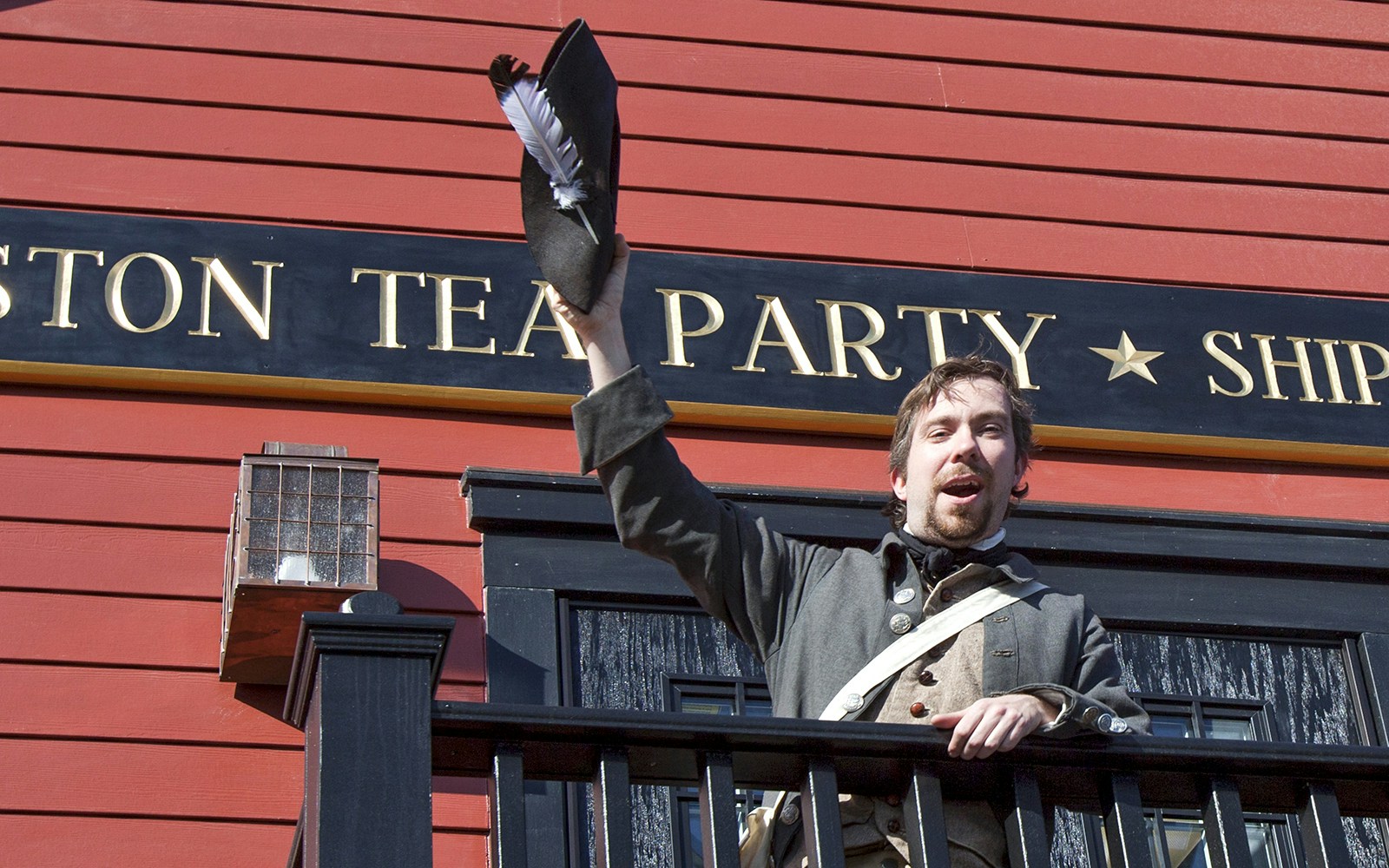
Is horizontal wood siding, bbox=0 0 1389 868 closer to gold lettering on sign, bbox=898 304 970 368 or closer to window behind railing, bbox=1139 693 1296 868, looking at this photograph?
gold lettering on sign, bbox=898 304 970 368

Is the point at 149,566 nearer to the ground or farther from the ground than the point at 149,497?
nearer to the ground

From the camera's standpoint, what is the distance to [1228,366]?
20.2ft

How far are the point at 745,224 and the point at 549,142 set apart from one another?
2.93 m

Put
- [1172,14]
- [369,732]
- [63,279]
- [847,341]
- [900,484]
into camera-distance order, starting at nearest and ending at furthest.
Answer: [369,732] < [900,484] < [63,279] < [847,341] < [1172,14]

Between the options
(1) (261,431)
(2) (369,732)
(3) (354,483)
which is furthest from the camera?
(1) (261,431)

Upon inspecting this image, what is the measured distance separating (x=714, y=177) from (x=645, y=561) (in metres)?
1.35

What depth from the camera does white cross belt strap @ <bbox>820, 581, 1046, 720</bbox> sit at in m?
3.32

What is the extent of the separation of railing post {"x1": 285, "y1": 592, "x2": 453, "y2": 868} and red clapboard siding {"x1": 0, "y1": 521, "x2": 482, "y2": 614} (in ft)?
7.14

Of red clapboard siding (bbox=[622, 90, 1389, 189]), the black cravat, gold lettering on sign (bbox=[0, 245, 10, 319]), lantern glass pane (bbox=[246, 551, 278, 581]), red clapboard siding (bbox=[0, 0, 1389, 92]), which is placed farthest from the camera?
red clapboard siding (bbox=[622, 90, 1389, 189])

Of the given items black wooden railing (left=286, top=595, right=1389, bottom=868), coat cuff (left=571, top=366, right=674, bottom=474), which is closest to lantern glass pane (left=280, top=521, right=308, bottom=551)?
black wooden railing (left=286, top=595, right=1389, bottom=868)

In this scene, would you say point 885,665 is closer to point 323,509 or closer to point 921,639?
point 921,639

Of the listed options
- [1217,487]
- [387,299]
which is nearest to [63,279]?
[387,299]

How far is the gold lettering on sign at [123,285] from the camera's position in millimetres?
5539

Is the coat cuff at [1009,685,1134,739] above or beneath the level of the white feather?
beneath
